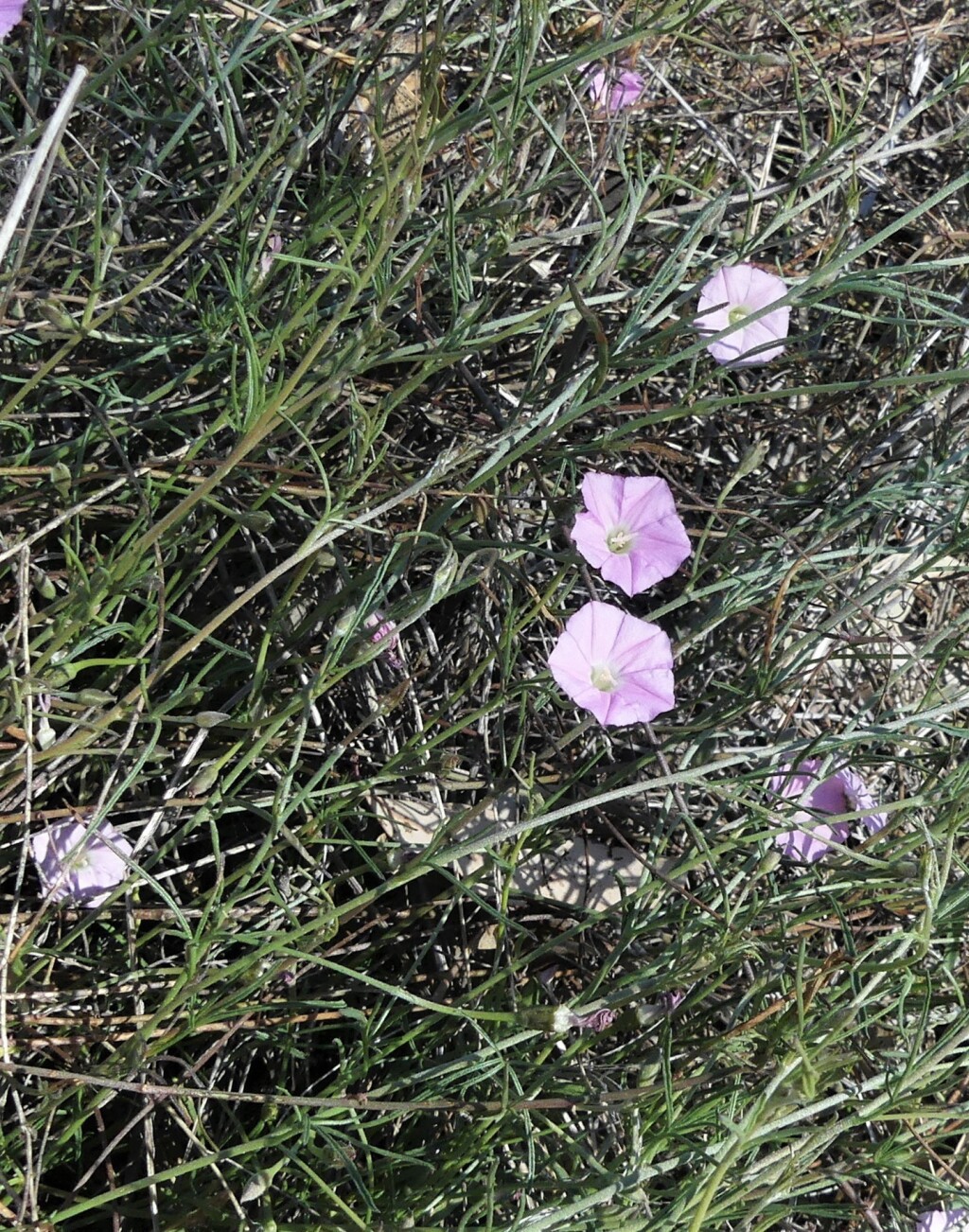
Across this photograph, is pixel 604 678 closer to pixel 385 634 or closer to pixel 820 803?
pixel 385 634

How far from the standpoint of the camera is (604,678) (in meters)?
1.47

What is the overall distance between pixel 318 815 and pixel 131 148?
986 millimetres

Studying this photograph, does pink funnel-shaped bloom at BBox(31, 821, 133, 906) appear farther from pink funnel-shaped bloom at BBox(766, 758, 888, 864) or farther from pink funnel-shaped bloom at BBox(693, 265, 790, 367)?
pink funnel-shaped bloom at BBox(693, 265, 790, 367)

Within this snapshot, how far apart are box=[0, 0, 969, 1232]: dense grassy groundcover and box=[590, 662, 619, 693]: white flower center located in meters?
0.09

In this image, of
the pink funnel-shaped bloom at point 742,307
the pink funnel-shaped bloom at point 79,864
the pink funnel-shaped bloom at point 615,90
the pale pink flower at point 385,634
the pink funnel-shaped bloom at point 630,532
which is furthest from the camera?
the pink funnel-shaped bloom at point 615,90

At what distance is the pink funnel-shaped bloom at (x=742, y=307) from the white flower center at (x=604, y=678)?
43cm

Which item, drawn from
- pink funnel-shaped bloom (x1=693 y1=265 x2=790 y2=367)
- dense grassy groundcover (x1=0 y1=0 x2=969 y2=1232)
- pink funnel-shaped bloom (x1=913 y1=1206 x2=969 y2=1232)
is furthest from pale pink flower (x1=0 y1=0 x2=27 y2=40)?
pink funnel-shaped bloom (x1=913 y1=1206 x2=969 y2=1232)

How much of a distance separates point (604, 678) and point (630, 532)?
0.21 meters

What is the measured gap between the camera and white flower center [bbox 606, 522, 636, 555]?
1.50 m

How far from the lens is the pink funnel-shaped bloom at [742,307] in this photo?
159cm

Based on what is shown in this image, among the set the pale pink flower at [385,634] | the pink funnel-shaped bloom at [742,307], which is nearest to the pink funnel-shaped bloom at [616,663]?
the pale pink flower at [385,634]

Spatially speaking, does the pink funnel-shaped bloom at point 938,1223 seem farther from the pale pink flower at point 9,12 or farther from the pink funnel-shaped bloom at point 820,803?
the pale pink flower at point 9,12

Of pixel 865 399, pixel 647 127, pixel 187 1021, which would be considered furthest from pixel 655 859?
pixel 647 127

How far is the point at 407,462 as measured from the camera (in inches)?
65.2
